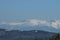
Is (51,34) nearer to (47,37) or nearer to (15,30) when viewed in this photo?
(47,37)

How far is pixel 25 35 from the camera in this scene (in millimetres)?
29375

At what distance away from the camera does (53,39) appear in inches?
1171

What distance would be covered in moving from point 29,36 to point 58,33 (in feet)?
11.5

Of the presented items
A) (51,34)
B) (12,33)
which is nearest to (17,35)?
(12,33)

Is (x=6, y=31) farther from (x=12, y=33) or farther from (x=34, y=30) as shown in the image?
(x=34, y=30)

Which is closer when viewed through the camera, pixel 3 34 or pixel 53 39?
pixel 3 34

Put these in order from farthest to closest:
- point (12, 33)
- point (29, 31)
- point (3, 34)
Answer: point (29, 31) → point (12, 33) → point (3, 34)

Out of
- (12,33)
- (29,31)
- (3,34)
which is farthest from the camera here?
(29,31)

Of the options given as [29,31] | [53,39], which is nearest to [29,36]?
[29,31]

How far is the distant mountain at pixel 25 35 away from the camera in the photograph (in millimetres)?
26900

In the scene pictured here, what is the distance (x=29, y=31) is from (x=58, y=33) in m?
3.50

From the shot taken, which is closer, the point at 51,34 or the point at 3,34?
the point at 3,34

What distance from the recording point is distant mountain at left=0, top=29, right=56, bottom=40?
88.3 feet

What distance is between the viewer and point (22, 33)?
29938 mm
